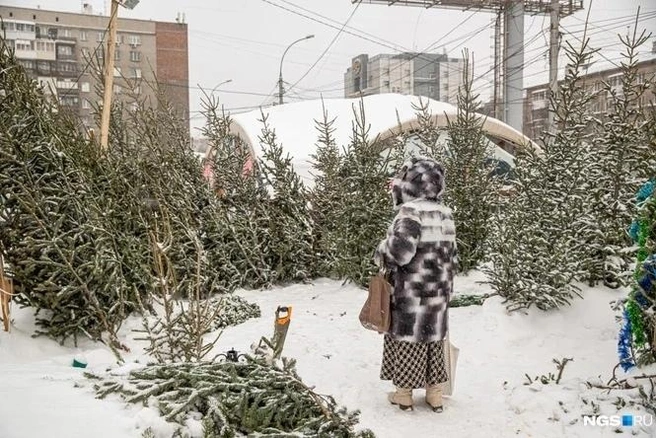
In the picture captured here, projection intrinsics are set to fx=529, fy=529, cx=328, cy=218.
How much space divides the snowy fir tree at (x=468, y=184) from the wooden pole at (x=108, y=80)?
3.97 metres

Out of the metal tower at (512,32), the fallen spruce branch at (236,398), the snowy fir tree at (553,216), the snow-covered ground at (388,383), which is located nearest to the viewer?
the snow-covered ground at (388,383)

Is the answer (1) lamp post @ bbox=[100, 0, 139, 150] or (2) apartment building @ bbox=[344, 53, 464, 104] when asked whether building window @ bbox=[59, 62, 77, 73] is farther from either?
(2) apartment building @ bbox=[344, 53, 464, 104]

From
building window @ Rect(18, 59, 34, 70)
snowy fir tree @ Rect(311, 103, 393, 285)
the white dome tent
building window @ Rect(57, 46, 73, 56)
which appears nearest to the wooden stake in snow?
building window @ Rect(18, 59, 34, 70)

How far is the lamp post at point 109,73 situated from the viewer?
18.7 ft

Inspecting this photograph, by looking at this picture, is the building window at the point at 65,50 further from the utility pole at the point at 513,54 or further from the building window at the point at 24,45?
the utility pole at the point at 513,54

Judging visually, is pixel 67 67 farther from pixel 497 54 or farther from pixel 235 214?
pixel 497 54

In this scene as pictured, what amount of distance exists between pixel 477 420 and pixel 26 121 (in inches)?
152

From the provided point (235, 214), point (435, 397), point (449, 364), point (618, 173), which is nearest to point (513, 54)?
point (618, 173)

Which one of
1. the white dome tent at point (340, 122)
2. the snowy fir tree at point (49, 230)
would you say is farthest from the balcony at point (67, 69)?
the white dome tent at point (340, 122)

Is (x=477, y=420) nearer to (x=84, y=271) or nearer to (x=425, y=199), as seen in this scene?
(x=425, y=199)

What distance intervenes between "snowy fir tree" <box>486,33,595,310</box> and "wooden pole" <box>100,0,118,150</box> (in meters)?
4.17

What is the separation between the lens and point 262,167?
744 centimetres

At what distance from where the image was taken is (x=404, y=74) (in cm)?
905

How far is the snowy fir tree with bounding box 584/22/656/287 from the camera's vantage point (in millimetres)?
4691
